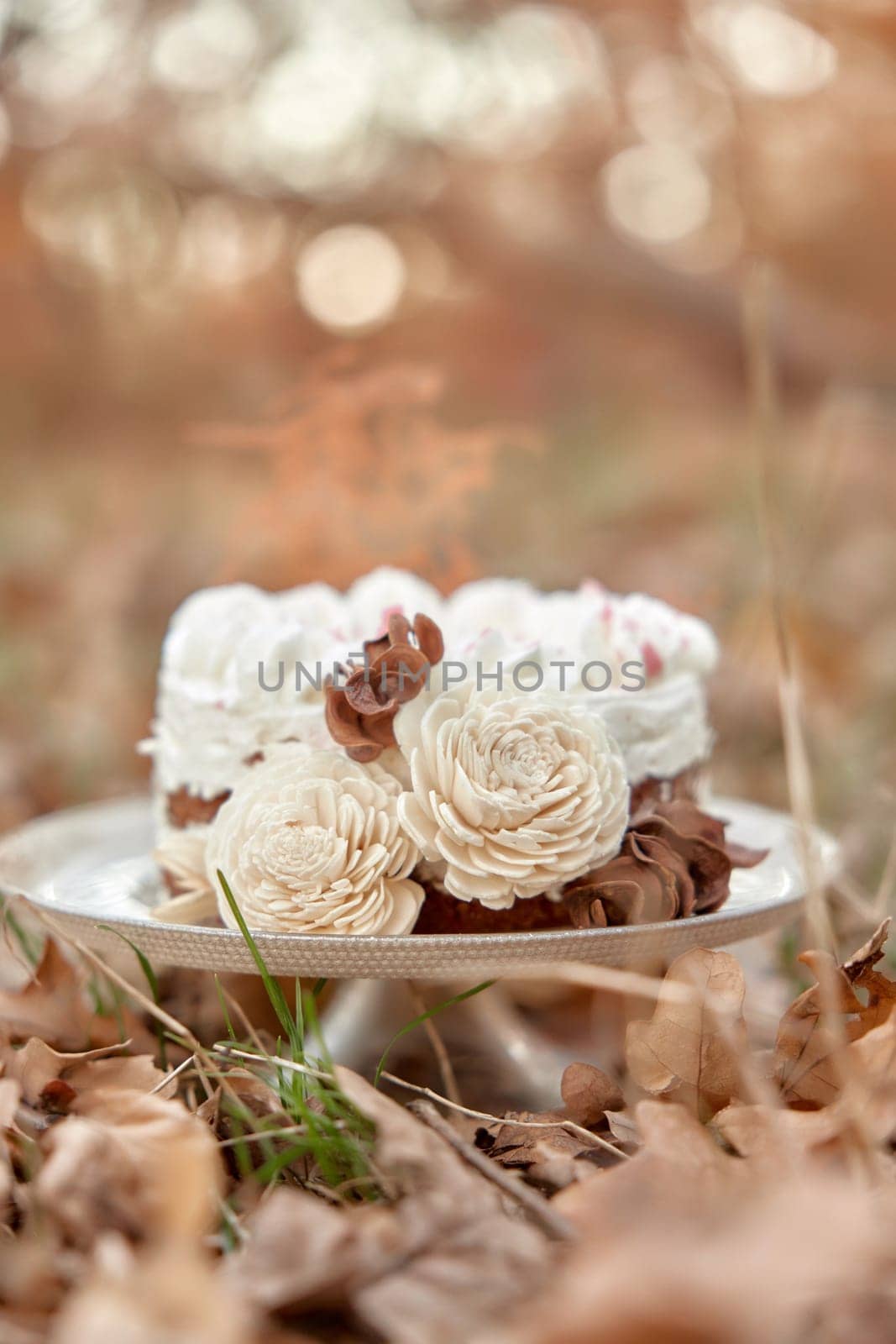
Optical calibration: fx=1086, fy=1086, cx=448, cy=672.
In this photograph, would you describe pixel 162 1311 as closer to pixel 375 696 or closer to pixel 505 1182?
pixel 505 1182

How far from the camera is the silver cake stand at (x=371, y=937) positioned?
3.05 feet

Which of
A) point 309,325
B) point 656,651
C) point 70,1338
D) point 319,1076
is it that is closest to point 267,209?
point 309,325

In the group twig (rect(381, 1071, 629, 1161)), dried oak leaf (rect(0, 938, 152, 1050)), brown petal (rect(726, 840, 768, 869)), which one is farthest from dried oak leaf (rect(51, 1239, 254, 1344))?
brown petal (rect(726, 840, 768, 869))

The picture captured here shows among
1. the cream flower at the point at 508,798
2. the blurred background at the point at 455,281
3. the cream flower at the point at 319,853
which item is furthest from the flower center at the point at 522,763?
the blurred background at the point at 455,281

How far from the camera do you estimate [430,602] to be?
136cm

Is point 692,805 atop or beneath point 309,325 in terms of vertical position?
beneath

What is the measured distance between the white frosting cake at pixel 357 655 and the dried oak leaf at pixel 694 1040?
0.25 meters

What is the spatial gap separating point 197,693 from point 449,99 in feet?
10.9

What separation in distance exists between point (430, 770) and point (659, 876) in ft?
0.79

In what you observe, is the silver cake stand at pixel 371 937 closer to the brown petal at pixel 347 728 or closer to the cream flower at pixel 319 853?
the cream flower at pixel 319 853

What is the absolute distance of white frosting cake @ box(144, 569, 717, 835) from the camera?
1.08 meters

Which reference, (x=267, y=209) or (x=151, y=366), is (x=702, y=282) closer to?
(x=267, y=209)

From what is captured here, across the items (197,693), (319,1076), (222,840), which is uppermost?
(197,693)

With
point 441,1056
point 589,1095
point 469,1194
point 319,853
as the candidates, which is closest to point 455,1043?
point 441,1056
